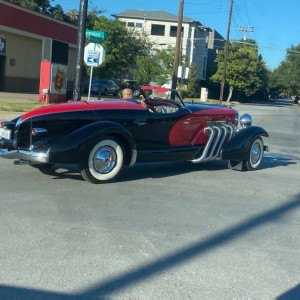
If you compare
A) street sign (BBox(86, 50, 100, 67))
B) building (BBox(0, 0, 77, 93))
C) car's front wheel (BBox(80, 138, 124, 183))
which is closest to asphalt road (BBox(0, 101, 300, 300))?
car's front wheel (BBox(80, 138, 124, 183))

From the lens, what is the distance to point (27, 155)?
7.55 meters

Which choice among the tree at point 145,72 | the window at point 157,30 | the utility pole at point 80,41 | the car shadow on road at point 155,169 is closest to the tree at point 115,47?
the tree at point 145,72

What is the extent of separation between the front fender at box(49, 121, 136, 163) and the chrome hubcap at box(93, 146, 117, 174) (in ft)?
0.76

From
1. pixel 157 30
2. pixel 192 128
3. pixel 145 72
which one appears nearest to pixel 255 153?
pixel 192 128

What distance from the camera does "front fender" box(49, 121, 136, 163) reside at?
7438mm

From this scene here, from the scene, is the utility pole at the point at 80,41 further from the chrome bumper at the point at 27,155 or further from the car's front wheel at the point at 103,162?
the chrome bumper at the point at 27,155

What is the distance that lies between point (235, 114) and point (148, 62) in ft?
121

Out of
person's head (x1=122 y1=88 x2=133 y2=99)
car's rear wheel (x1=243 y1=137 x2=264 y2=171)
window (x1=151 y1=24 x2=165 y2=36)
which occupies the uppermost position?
window (x1=151 y1=24 x2=165 y2=36)

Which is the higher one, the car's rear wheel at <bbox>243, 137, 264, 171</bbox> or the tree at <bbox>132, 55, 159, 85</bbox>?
the tree at <bbox>132, 55, 159, 85</bbox>

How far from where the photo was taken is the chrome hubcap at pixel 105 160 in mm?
7922

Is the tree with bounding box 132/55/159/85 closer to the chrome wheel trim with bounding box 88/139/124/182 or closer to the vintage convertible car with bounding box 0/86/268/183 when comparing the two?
the vintage convertible car with bounding box 0/86/268/183

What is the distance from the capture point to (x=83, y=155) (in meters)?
7.65

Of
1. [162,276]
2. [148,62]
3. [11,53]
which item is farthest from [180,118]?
[148,62]

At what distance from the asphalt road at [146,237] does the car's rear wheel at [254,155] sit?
1146mm
